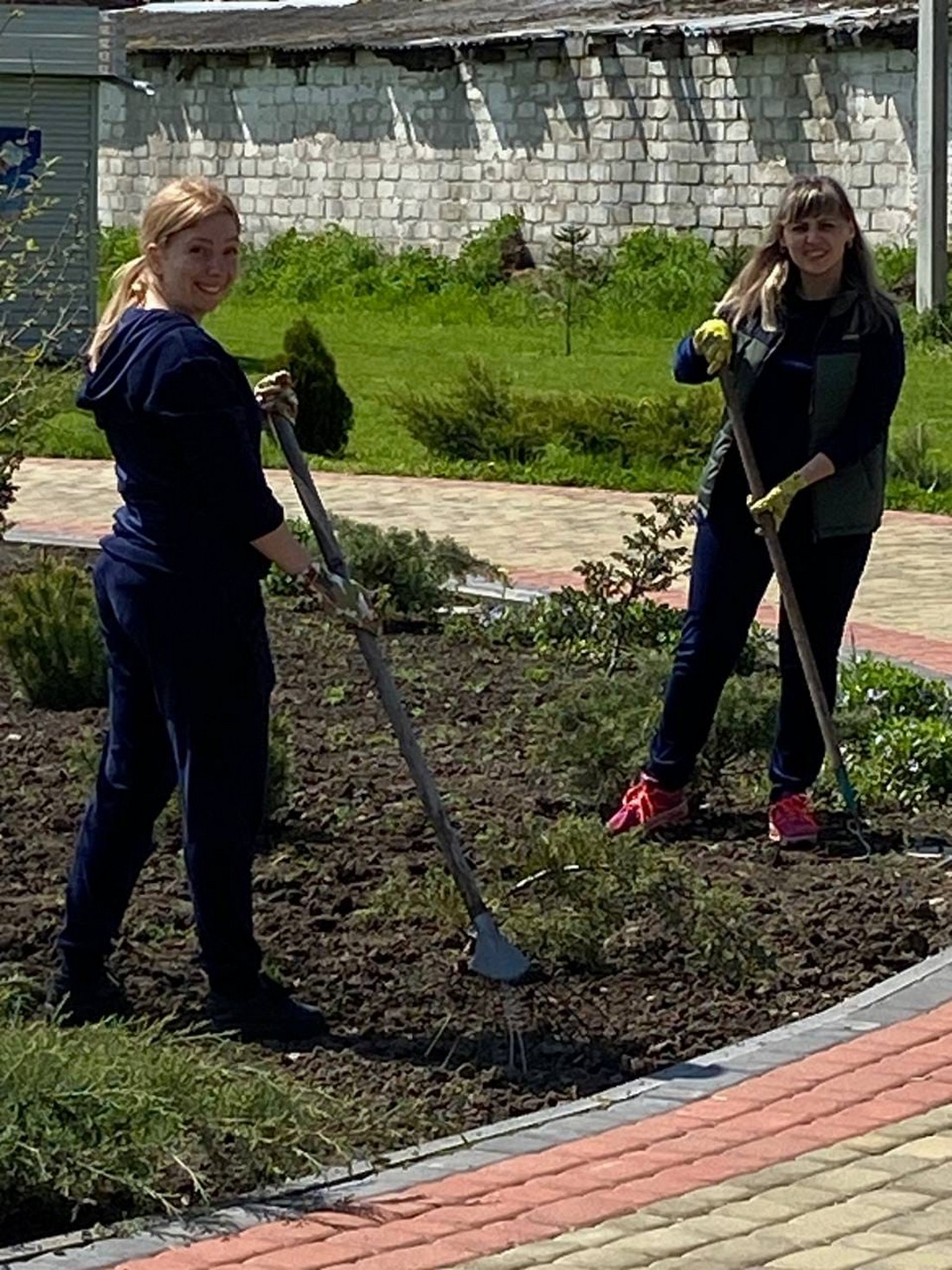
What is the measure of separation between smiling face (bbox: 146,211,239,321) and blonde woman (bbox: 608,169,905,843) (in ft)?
6.42

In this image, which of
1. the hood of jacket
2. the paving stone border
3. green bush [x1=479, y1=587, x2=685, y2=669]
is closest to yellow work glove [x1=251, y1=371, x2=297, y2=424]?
the hood of jacket

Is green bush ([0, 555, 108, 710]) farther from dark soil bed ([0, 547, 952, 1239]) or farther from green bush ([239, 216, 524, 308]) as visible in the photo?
green bush ([239, 216, 524, 308])

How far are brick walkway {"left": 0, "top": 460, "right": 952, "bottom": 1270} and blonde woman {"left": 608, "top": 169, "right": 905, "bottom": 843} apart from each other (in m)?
1.41

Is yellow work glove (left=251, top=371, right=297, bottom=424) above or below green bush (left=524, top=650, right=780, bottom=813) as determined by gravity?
above

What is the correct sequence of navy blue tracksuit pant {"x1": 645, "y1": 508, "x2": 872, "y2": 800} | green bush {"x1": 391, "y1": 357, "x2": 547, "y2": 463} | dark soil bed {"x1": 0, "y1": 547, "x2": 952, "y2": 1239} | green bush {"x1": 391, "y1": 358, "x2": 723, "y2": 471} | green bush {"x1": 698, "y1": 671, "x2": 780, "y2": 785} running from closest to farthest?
dark soil bed {"x1": 0, "y1": 547, "x2": 952, "y2": 1239}, navy blue tracksuit pant {"x1": 645, "y1": 508, "x2": 872, "y2": 800}, green bush {"x1": 698, "y1": 671, "x2": 780, "y2": 785}, green bush {"x1": 391, "y1": 358, "x2": 723, "y2": 471}, green bush {"x1": 391, "y1": 357, "x2": 547, "y2": 463}

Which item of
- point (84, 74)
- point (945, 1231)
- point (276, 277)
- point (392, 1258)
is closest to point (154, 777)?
point (392, 1258)

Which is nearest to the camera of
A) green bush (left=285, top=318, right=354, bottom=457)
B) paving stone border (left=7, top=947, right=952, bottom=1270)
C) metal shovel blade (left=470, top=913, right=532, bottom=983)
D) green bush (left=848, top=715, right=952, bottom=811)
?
paving stone border (left=7, top=947, right=952, bottom=1270)

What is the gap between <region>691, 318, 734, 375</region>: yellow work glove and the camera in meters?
7.77

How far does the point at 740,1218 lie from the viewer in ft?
17.1

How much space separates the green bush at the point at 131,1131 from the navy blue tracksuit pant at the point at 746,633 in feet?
9.37

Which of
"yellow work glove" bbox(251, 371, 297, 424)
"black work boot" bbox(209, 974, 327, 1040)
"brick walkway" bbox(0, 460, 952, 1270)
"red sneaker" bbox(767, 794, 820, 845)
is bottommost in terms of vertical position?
"brick walkway" bbox(0, 460, 952, 1270)

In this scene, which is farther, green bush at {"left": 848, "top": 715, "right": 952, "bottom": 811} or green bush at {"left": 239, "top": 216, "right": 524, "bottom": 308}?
green bush at {"left": 239, "top": 216, "right": 524, "bottom": 308}

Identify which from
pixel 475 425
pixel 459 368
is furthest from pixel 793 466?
pixel 459 368

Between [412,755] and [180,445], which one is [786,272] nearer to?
[412,755]
